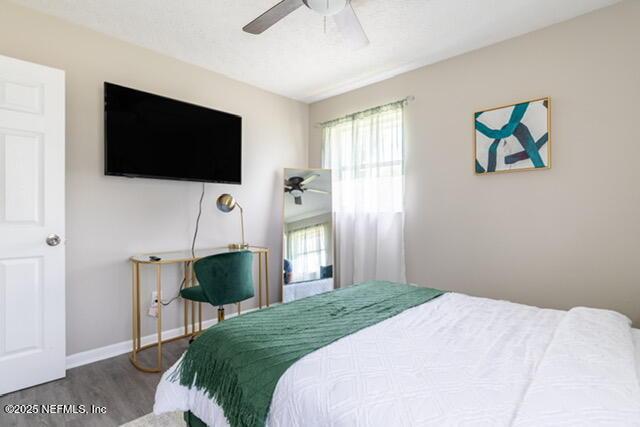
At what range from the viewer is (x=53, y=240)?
2.20 metres

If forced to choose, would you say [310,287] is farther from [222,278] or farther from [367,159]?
[367,159]

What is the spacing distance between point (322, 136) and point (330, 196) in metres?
0.79

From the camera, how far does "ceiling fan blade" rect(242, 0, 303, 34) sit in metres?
1.79

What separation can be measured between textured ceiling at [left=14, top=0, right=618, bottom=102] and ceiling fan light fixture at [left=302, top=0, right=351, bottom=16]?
0.36 m

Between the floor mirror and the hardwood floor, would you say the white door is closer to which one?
→ the hardwood floor

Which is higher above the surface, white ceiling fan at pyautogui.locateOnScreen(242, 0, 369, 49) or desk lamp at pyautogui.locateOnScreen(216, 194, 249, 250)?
white ceiling fan at pyautogui.locateOnScreen(242, 0, 369, 49)

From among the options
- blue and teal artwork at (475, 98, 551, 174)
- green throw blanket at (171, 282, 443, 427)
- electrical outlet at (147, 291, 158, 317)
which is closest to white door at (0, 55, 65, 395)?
electrical outlet at (147, 291, 158, 317)

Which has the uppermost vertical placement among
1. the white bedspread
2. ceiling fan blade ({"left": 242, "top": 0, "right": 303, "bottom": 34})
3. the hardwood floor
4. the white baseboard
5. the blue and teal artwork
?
ceiling fan blade ({"left": 242, "top": 0, "right": 303, "bottom": 34})

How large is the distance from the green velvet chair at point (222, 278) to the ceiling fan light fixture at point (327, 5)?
5.72 ft

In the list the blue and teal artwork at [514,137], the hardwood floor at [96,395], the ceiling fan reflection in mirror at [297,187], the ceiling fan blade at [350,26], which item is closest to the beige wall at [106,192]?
the hardwood floor at [96,395]

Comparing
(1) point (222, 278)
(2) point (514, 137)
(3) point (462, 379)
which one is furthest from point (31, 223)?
(2) point (514, 137)

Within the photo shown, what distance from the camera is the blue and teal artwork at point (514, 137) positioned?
2.40m

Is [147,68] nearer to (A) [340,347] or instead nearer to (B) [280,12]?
(B) [280,12]

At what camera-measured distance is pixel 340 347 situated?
4.18 ft
